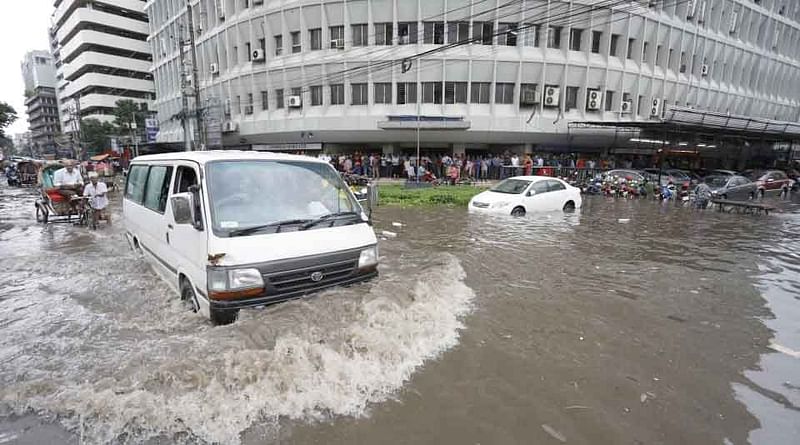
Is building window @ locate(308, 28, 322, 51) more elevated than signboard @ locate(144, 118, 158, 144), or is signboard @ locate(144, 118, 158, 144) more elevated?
building window @ locate(308, 28, 322, 51)

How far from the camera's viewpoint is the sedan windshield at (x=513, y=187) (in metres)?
12.5

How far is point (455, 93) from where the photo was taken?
2538 centimetres

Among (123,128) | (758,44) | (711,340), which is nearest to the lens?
(711,340)

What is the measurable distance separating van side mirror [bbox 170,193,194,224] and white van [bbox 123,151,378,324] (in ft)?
0.03

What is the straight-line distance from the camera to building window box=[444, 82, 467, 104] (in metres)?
25.3

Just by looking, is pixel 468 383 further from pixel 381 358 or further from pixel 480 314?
pixel 480 314

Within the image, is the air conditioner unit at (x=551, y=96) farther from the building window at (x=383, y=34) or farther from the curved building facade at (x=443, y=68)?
the building window at (x=383, y=34)

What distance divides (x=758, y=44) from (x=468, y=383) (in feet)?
168

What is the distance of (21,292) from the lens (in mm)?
5730

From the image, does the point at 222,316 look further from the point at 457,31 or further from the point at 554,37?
the point at 554,37

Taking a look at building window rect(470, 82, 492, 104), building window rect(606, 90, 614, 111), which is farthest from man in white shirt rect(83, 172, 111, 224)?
building window rect(606, 90, 614, 111)

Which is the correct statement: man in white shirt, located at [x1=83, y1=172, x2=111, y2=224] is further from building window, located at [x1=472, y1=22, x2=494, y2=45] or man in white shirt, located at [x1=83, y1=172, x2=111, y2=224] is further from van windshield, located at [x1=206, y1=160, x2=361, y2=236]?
building window, located at [x1=472, y1=22, x2=494, y2=45]

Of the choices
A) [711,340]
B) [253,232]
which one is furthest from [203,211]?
[711,340]

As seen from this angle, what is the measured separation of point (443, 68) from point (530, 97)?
5999 millimetres
